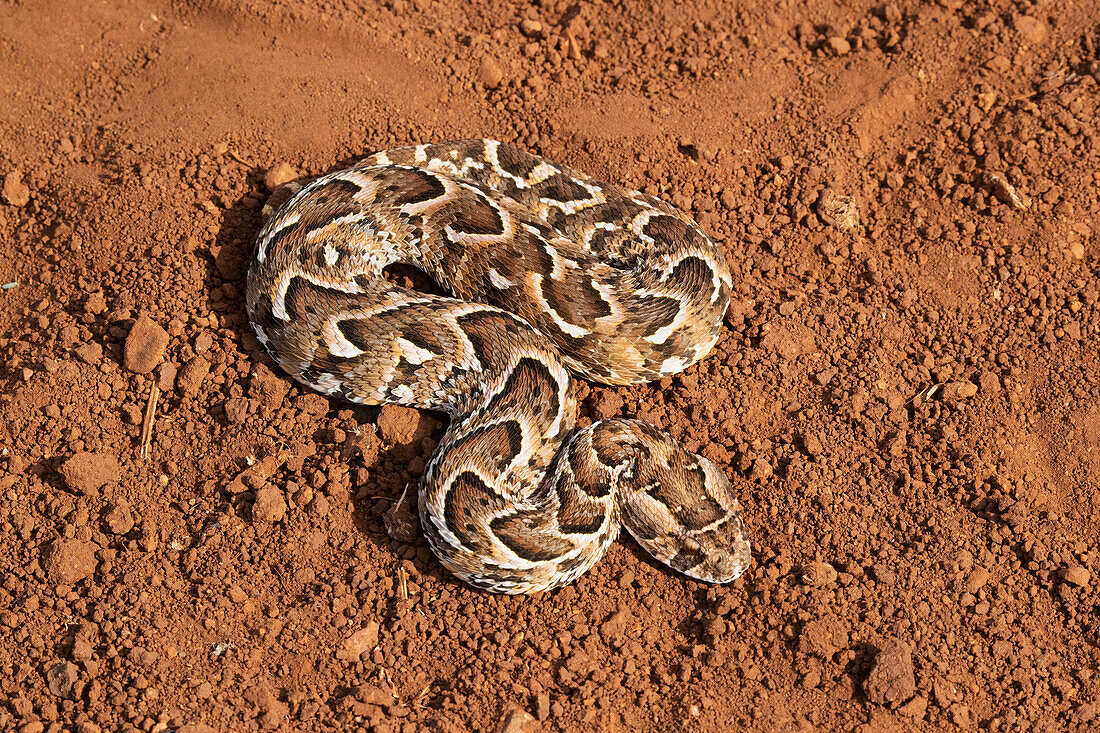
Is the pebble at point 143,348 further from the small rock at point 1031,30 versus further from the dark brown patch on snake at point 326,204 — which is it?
the small rock at point 1031,30

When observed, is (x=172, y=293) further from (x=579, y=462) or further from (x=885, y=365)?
(x=885, y=365)

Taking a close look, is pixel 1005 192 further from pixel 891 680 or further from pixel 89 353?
pixel 89 353

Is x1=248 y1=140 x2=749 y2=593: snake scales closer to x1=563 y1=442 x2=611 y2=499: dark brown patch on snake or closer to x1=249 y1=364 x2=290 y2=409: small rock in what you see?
x1=563 y1=442 x2=611 y2=499: dark brown patch on snake

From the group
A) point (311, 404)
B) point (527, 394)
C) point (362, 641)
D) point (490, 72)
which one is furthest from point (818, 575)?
point (490, 72)

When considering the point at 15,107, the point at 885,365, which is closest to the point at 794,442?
the point at 885,365

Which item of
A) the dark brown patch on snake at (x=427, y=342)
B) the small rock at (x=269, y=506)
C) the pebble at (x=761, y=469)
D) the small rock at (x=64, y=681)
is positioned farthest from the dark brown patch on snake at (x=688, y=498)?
the small rock at (x=64, y=681)

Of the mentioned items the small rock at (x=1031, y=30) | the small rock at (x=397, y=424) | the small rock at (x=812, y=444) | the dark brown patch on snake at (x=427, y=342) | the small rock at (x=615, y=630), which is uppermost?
the small rock at (x=1031, y=30)

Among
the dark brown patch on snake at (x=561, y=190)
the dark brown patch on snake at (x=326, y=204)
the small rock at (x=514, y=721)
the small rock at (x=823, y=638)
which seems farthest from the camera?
the dark brown patch on snake at (x=561, y=190)
